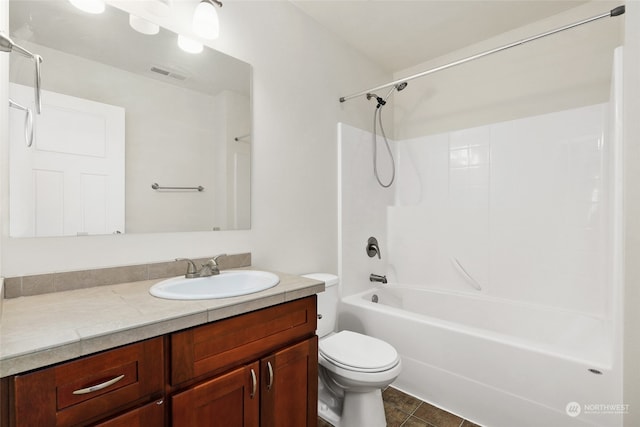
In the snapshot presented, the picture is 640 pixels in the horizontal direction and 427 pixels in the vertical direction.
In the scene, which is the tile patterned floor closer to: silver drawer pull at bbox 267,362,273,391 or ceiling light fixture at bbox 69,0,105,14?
silver drawer pull at bbox 267,362,273,391

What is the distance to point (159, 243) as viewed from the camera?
1.40m

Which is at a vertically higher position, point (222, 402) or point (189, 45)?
point (189, 45)

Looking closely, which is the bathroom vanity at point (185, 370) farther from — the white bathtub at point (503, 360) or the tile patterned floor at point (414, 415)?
the white bathtub at point (503, 360)

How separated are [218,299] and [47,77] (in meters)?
1.05

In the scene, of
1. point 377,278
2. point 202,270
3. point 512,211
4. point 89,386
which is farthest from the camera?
point 377,278

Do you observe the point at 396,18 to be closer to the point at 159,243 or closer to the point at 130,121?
the point at 130,121

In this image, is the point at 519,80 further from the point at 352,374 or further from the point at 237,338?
the point at 237,338

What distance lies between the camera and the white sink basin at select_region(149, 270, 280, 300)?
120cm

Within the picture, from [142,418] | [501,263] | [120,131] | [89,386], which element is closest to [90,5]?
[120,131]

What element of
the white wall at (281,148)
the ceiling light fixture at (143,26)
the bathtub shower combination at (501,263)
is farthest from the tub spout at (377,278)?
the ceiling light fixture at (143,26)

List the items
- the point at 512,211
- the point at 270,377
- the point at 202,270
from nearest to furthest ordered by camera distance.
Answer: the point at 270,377
the point at 202,270
the point at 512,211

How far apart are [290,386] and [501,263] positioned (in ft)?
6.26

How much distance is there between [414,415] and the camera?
1771 mm

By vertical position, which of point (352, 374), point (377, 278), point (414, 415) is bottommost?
point (414, 415)
